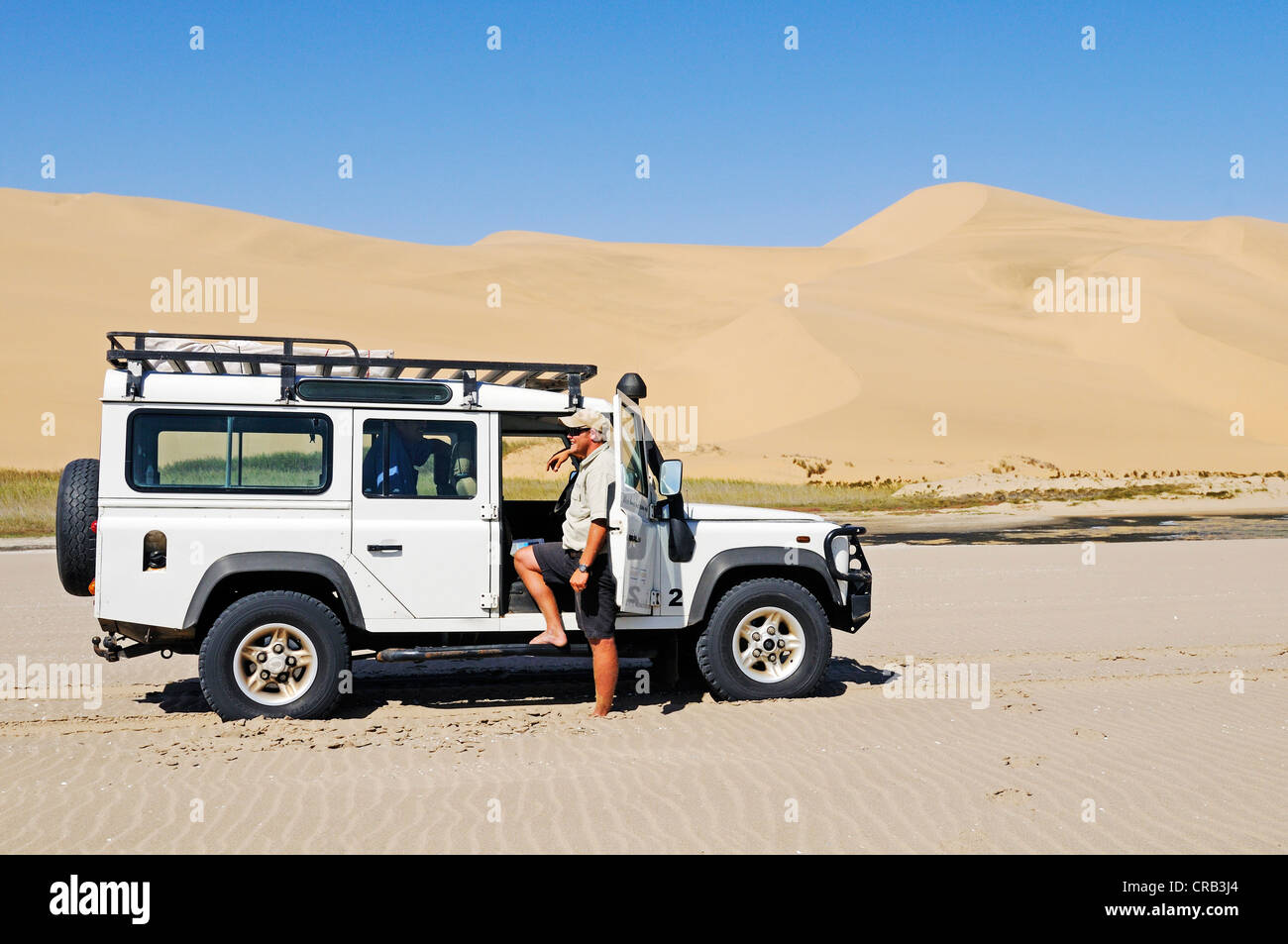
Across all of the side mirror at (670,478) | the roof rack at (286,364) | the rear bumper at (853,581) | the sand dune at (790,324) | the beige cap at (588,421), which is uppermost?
the sand dune at (790,324)

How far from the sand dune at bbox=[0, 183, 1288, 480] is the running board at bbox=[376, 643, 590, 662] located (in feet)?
109

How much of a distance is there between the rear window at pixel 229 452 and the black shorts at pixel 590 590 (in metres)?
1.53

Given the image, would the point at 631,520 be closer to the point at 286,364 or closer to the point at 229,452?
the point at 286,364

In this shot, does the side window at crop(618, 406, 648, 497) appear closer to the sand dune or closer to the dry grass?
the dry grass

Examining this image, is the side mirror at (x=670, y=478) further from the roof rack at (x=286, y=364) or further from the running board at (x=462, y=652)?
the running board at (x=462, y=652)

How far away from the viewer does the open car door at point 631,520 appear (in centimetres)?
780

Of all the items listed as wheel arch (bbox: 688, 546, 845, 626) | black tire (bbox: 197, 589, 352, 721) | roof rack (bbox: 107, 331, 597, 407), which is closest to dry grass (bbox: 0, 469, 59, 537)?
roof rack (bbox: 107, 331, 597, 407)

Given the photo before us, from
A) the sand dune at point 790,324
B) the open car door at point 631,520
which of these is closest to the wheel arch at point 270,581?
the open car door at point 631,520

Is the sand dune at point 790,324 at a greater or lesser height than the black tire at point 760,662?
greater

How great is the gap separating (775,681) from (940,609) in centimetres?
605

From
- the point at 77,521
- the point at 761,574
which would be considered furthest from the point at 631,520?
the point at 77,521

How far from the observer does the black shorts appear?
311 inches
